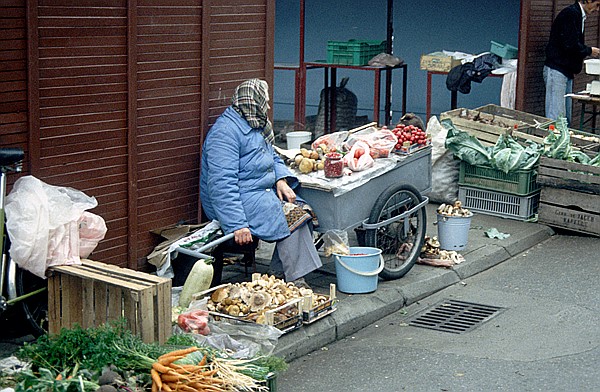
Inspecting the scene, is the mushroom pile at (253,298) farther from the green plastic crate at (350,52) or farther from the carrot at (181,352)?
the green plastic crate at (350,52)

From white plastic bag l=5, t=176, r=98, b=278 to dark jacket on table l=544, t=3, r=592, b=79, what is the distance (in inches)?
320

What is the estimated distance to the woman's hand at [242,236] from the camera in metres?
7.29

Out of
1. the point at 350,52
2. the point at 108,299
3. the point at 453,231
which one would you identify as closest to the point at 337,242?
the point at 453,231

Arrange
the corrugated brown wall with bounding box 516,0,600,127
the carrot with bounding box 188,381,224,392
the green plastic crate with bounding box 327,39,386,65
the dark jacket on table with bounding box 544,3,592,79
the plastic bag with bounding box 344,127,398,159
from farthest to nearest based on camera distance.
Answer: the green plastic crate with bounding box 327,39,386,65, the corrugated brown wall with bounding box 516,0,600,127, the dark jacket on table with bounding box 544,3,592,79, the plastic bag with bounding box 344,127,398,159, the carrot with bounding box 188,381,224,392

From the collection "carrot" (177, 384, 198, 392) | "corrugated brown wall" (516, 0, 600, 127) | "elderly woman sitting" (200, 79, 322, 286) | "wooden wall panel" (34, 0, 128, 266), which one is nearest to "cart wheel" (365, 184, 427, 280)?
"elderly woman sitting" (200, 79, 322, 286)

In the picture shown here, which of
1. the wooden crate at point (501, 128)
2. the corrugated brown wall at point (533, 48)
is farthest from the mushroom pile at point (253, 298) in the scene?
the corrugated brown wall at point (533, 48)

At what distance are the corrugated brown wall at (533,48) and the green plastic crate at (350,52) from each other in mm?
2148

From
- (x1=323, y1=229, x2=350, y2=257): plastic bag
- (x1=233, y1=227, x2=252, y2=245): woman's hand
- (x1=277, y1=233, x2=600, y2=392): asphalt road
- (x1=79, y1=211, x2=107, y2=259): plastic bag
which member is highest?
(x1=79, y1=211, x2=107, y2=259): plastic bag

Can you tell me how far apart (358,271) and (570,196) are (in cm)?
347

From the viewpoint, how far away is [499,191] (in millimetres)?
10500

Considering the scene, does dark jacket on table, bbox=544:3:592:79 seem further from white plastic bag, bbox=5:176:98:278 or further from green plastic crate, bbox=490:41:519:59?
white plastic bag, bbox=5:176:98:278

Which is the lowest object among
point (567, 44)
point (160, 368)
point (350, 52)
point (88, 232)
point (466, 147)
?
point (160, 368)

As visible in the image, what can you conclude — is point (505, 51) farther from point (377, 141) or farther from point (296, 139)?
point (377, 141)

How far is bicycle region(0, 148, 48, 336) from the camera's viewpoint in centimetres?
589
